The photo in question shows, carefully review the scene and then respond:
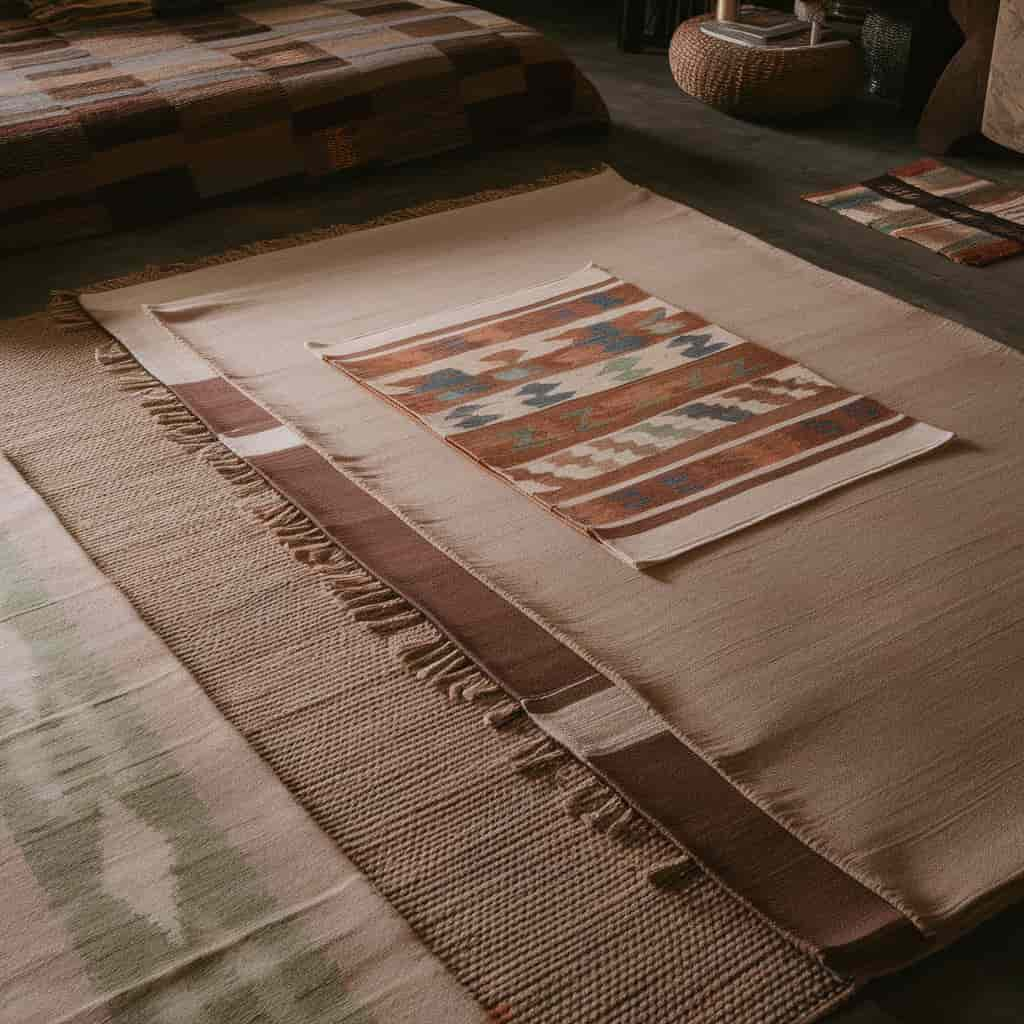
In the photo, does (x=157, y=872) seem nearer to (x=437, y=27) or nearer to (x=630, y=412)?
(x=630, y=412)

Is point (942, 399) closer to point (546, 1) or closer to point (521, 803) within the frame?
point (521, 803)

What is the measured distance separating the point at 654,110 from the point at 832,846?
100.0 inches

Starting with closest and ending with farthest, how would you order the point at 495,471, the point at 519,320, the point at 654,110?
the point at 495,471
the point at 519,320
the point at 654,110

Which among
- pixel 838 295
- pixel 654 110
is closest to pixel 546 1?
pixel 654 110

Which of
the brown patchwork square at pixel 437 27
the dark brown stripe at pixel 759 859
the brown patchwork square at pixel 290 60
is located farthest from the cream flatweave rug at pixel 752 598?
the brown patchwork square at pixel 437 27

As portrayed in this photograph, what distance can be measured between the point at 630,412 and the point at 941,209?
1186 millimetres

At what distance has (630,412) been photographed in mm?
1873

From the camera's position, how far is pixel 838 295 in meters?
2.24

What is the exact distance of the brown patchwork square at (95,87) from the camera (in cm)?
261

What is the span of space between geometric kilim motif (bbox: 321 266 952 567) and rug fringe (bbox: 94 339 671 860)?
26 cm

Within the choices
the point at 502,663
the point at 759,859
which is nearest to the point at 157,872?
the point at 502,663

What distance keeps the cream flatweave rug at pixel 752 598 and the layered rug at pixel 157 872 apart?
0.82 ft

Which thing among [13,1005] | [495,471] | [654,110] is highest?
[654,110]

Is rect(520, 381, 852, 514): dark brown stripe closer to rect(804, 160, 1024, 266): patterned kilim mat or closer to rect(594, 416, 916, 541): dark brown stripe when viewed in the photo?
rect(594, 416, 916, 541): dark brown stripe
